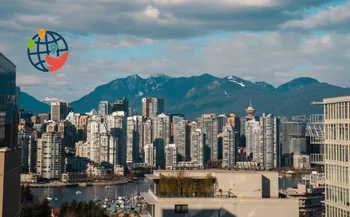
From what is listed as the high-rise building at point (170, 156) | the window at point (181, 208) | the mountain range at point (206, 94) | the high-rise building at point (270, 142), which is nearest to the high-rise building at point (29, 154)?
the high-rise building at point (170, 156)

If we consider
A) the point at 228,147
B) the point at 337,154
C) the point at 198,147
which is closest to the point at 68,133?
the point at 198,147

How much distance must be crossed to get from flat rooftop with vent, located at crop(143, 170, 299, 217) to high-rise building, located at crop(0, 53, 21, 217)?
1.21 meters

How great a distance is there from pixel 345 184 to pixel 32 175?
31196 millimetres

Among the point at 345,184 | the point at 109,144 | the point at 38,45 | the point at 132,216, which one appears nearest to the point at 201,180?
the point at 345,184

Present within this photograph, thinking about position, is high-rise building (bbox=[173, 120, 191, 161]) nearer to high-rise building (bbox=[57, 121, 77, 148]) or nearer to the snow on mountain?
high-rise building (bbox=[57, 121, 77, 148])

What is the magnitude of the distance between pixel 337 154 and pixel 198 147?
4029 centimetres

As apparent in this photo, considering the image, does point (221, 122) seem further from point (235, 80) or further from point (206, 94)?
point (235, 80)

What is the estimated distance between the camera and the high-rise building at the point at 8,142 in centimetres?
516

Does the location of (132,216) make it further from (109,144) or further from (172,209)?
(109,144)

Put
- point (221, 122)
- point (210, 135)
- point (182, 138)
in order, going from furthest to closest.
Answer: point (221, 122) → point (210, 135) → point (182, 138)

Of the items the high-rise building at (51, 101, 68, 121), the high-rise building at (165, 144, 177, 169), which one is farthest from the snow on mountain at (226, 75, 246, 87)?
the high-rise building at (165, 144, 177, 169)

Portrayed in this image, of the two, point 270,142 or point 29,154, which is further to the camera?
point 270,142

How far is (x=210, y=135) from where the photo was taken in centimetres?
5094

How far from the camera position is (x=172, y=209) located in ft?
18.2
